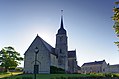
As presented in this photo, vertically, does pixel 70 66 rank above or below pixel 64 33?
below

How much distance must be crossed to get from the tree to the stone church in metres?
6.67

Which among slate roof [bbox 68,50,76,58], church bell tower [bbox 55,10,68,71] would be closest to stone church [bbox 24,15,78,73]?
church bell tower [bbox 55,10,68,71]

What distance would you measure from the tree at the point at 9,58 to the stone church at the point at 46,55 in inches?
263

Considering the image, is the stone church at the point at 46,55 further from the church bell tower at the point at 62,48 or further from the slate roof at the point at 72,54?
the slate roof at the point at 72,54

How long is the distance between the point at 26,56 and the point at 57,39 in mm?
11240

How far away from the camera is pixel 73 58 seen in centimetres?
6906

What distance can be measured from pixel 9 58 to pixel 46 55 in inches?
501

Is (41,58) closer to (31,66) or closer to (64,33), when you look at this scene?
(31,66)

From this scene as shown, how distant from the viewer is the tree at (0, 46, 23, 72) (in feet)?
195

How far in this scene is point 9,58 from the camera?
6047 cm

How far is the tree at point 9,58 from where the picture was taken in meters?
59.5

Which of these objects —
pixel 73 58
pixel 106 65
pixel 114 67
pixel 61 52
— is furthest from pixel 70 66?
pixel 114 67

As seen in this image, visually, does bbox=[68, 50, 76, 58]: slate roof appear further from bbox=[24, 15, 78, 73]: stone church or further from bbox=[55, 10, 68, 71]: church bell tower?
bbox=[55, 10, 68, 71]: church bell tower

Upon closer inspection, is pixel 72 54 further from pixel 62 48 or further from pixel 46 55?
pixel 46 55
